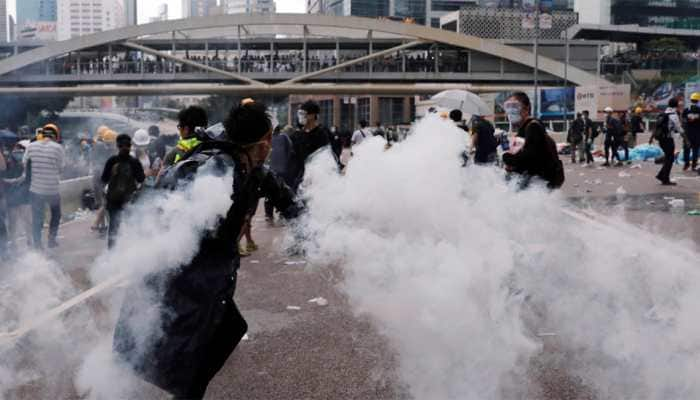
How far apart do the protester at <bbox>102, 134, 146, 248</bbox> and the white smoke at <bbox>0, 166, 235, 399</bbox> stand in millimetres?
1141

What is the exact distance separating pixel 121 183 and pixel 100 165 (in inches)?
206

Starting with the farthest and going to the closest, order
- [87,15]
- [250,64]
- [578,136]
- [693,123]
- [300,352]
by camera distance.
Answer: [87,15] < [250,64] < [578,136] < [693,123] < [300,352]

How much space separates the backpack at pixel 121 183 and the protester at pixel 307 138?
190 centimetres

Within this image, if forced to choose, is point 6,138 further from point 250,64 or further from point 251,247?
point 250,64

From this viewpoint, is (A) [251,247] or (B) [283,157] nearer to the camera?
(B) [283,157]

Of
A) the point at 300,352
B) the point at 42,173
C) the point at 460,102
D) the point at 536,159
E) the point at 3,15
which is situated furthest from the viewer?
the point at 3,15

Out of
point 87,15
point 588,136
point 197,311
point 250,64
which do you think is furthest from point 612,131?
point 87,15

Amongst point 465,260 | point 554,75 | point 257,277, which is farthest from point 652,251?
point 554,75

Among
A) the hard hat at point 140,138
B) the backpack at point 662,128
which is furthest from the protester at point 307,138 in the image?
the backpack at point 662,128

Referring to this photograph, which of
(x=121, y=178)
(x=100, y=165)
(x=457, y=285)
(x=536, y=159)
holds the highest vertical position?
(x=536, y=159)

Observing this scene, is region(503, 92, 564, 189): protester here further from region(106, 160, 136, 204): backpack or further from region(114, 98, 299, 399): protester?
region(106, 160, 136, 204): backpack

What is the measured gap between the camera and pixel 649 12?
12925 centimetres

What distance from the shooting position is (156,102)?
102062 mm

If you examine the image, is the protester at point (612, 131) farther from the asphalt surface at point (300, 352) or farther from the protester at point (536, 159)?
the protester at point (536, 159)
